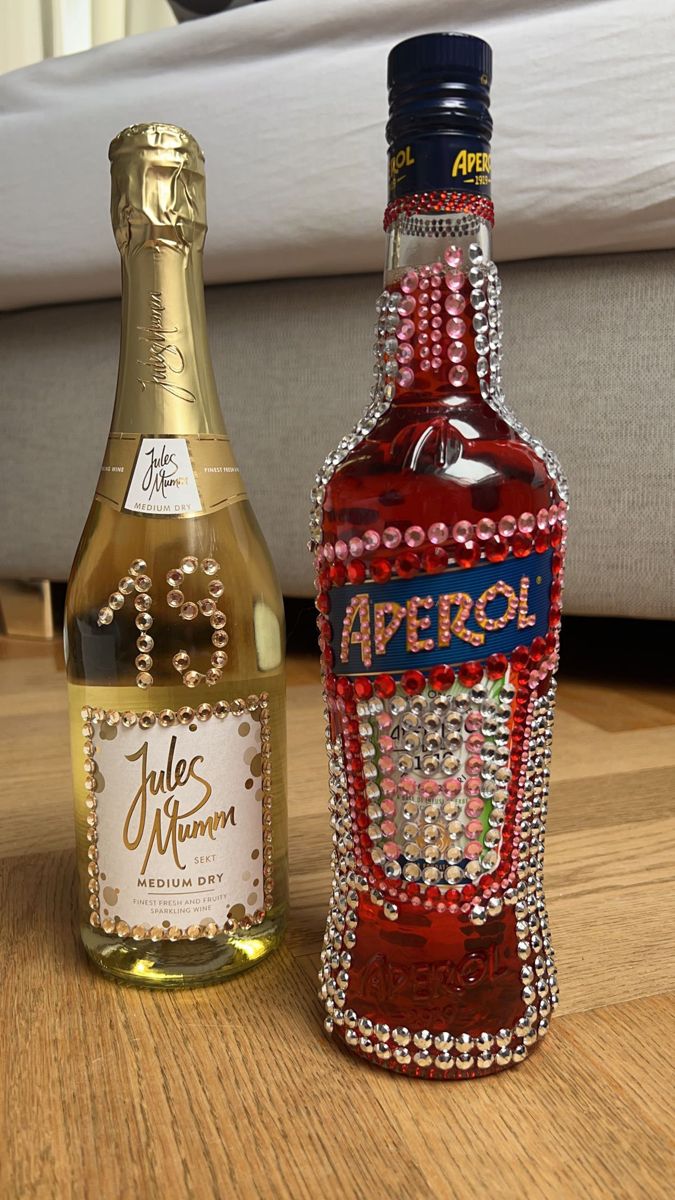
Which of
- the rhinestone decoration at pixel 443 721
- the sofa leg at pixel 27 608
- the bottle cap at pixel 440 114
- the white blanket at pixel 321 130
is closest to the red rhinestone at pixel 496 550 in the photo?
the rhinestone decoration at pixel 443 721

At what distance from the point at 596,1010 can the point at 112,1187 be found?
0.19m

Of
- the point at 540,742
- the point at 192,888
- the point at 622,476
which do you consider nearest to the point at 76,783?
the point at 192,888

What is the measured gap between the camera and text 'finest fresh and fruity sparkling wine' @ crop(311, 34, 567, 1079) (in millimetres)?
329

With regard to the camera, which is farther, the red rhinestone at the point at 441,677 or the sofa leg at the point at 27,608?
the sofa leg at the point at 27,608

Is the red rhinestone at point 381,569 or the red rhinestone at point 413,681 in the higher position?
the red rhinestone at point 381,569

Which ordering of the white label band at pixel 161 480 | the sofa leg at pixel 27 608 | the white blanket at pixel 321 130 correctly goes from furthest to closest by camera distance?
the sofa leg at pixel 27 608 < the white blanket at pixel 321 130 < the white label band at pixel 161 480

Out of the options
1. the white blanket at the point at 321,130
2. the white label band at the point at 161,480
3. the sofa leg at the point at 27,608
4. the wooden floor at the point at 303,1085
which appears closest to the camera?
the wooden floor at the point at 303,1085

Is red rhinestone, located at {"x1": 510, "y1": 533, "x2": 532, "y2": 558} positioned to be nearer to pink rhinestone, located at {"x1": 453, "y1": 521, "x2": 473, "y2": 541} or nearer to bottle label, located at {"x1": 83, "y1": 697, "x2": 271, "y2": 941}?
pink rhinestone, located at {"x1": 453, "y1": 521, "x2": 473, "y2": 541}

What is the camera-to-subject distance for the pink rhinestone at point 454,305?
0.34 m

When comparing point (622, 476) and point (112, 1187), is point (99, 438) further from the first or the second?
point (112, 1187)

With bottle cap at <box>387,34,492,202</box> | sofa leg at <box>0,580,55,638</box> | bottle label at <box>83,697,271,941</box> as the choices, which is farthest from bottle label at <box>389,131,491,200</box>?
sofa leg at <box>0,580,55,638</box>

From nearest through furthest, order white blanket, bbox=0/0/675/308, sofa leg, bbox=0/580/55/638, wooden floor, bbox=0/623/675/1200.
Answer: wooden floor, bbox=0/623/675/1200
white blanket, bbox=0/0/675/308
sofa leg, bbox=0/580/55/638

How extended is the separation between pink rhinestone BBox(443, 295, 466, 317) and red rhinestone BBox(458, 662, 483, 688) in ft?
0.38

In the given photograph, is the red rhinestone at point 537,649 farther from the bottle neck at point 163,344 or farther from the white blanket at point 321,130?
the white blanket at point 321,130
